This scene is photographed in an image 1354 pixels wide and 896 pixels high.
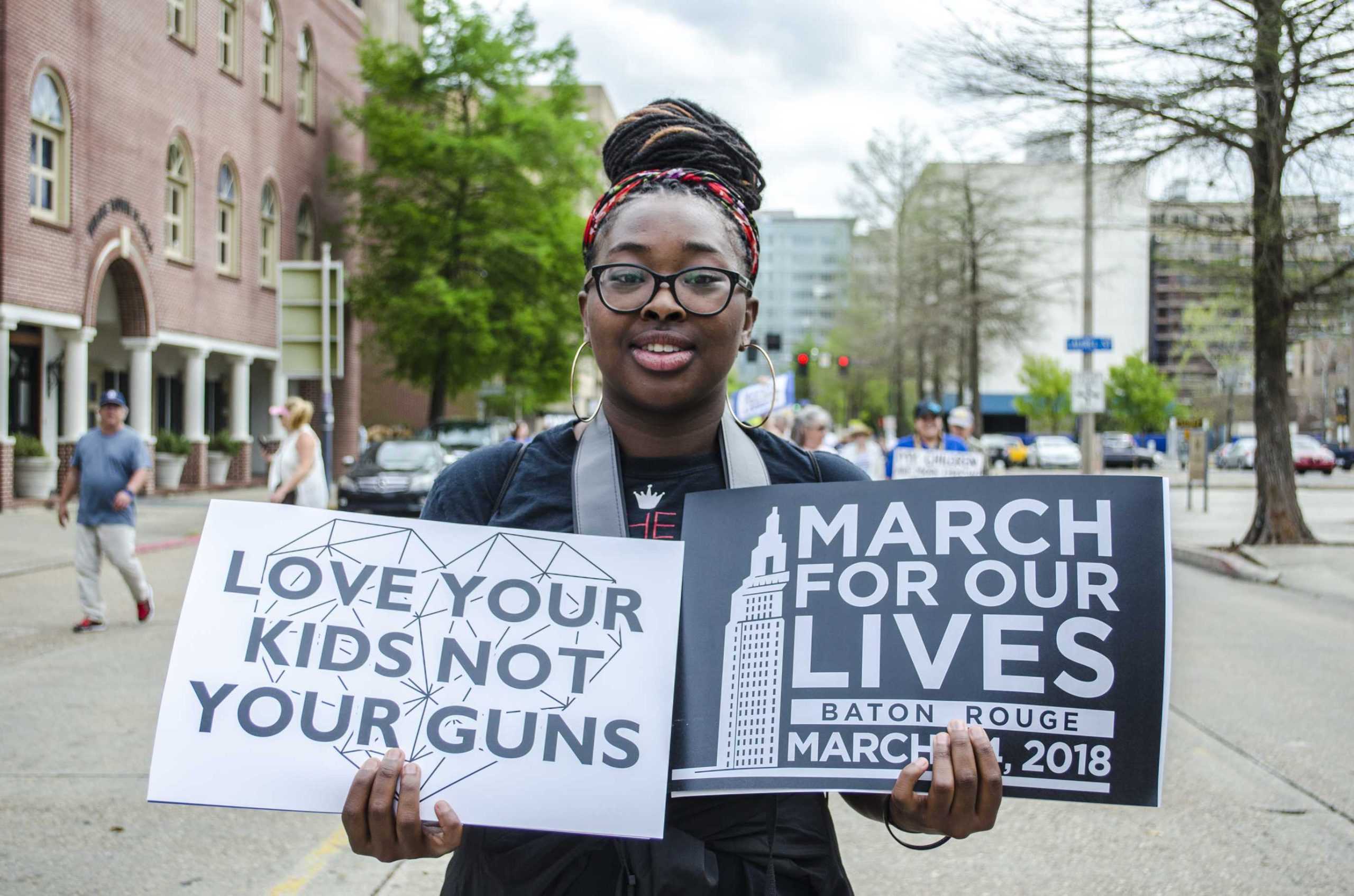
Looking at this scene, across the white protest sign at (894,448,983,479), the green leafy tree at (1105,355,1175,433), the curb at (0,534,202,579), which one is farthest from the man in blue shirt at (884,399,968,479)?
the green leafy tree at (1105,355,1175,433)

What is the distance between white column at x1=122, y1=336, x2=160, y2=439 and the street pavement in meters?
17.3

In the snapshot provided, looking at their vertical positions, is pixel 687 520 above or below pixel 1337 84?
below

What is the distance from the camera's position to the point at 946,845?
4.91m

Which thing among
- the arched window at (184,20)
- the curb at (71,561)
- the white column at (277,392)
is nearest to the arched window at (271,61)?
the arched window at (184,20)

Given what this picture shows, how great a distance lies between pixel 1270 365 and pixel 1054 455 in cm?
3458

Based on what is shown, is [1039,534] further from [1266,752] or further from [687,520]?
[1266,752]

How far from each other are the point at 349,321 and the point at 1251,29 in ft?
89.4

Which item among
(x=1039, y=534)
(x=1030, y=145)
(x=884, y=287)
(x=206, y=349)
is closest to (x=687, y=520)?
(x=1039, y=534)

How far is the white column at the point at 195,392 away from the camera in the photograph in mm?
26797

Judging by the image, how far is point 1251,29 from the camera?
14.1 m

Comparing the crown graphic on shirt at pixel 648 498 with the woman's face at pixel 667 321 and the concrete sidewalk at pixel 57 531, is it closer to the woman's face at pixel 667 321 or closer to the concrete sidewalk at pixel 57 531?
the woman's face at pixel 667 321

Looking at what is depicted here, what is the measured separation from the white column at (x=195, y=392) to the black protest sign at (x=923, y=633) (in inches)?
1069

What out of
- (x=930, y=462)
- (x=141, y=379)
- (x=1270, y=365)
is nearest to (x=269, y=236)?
(x=141, y=379)

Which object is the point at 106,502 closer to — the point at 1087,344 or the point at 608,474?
the point at 608,474
